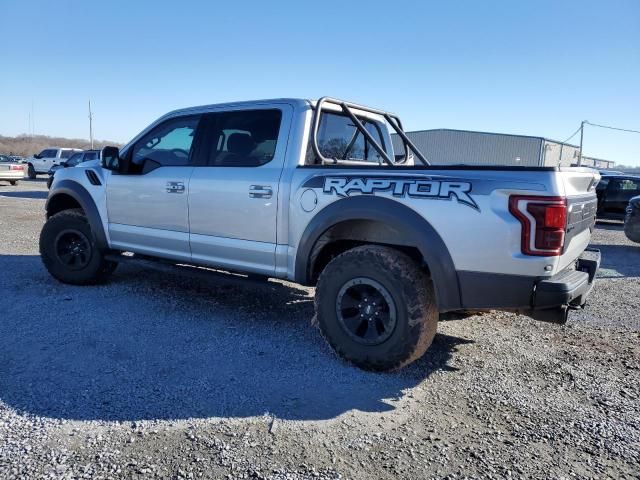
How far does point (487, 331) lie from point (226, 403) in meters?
2.69

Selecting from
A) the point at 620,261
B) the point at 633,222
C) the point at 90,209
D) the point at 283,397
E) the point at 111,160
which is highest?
the point at 111,160

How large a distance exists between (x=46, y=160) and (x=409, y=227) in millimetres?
29937

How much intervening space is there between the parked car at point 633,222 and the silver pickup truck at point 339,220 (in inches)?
280

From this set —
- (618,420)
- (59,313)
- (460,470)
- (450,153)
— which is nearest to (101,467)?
(460,470)

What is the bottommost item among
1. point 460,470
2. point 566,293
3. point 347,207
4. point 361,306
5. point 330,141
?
point 460,470

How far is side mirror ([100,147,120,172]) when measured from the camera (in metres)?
5.06

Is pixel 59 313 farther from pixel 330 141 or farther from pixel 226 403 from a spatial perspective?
pixel 330 141

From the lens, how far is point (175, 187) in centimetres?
467

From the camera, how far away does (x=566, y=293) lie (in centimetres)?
299

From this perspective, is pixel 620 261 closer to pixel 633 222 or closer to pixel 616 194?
pixel 633 222

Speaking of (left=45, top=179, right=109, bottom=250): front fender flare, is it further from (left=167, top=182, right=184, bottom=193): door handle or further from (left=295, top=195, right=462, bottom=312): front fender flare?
(left=295, top=195, right=462, bottom=312): front fender flare

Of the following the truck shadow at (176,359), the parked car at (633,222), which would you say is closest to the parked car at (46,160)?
the truck shadow at (176,359)

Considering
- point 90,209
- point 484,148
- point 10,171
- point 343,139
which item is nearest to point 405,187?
point 343,139

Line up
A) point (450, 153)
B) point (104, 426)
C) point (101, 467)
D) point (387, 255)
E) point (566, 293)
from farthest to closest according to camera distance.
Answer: point (450, 153) < point (387, 255) < point (566, 293) < point (104, 426) < point (101, 467)
